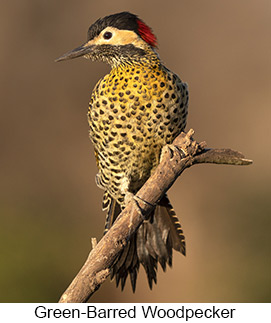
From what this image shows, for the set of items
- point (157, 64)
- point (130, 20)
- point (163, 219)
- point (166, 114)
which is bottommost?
point (163, 219)

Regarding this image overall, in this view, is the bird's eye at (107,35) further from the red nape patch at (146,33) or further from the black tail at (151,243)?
the black tail at (151,243)

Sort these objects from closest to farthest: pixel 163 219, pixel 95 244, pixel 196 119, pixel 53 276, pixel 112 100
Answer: pixel 95 244
pixel 112 100
pixel 163 219
pixel 53 276
pixel 196 119

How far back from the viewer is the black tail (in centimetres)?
270

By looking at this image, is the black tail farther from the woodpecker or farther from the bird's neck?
the bird's neck

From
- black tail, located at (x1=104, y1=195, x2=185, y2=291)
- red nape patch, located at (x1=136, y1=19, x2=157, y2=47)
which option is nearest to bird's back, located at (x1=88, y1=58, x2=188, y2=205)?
red nape patch, located at (x1=136, y1=19, x2=157, y2=47)

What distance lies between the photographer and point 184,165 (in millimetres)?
2363

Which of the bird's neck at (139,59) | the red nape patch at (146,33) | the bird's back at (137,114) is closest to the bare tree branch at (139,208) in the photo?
the bird's back at (137,114)

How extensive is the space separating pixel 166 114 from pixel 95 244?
675 mm

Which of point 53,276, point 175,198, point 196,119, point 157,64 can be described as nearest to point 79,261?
point 53,276

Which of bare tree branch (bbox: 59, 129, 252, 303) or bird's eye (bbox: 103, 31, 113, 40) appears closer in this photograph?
bare tree branch (bbox: 59, 129, 252, 303)

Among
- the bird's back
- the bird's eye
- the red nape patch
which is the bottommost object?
the bird's back

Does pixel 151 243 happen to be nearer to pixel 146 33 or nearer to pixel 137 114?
pixel 137 114

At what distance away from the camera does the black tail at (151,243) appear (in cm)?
270

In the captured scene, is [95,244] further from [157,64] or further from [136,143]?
[157,64]
